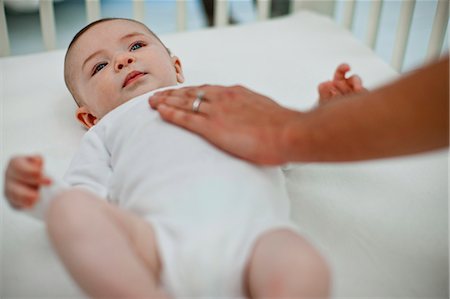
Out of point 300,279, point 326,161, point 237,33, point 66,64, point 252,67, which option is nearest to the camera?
point 300,279

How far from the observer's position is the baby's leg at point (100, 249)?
0.72m

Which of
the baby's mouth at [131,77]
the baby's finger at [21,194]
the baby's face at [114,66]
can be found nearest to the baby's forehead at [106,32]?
the baby's face at [114,66]

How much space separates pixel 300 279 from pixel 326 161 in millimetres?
183

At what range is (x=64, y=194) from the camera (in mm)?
790

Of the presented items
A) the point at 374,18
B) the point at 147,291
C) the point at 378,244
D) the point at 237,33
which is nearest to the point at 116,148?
the point at 147,291

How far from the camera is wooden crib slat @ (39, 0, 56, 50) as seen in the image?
1485 millimetres

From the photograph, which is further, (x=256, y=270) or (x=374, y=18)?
(x=374, y=18)

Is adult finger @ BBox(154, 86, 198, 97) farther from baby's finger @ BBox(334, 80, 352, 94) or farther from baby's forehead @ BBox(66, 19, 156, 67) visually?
baby's finger @ BBox(334, 80, 352, 94)

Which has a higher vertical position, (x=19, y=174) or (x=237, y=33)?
(x=19, y=174)

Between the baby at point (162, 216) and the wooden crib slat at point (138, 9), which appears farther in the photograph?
the wooden crib slat at point (138, 9)

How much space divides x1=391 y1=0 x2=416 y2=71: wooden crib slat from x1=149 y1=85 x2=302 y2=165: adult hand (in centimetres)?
70

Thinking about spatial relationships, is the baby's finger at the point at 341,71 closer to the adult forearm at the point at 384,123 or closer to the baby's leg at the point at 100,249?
the adult forearm at the point at 384,123

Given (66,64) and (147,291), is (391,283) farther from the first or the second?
(66,64)

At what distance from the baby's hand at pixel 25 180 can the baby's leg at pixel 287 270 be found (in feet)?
1.02
